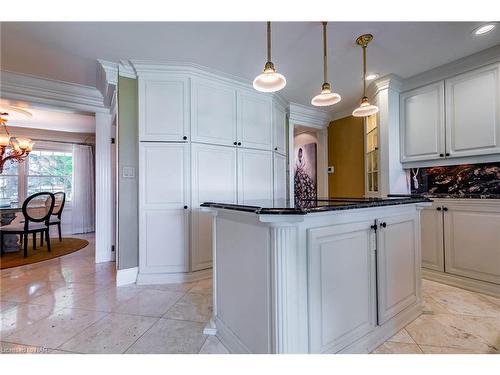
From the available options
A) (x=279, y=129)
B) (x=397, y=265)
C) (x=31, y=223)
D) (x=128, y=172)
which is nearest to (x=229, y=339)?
(x=397, y=265)

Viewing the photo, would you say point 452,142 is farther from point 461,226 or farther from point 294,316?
point 294,316

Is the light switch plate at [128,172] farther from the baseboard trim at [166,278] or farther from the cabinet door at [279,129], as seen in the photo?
the cabinet door at [279,129]

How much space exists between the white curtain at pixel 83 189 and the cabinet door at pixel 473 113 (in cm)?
721

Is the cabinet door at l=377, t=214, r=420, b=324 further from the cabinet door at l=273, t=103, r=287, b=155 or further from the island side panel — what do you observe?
the cabinet door at l=273, t=103, r=287, b=155

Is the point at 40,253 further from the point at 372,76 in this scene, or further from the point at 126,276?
the point at 372,76

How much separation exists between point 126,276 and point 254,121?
96.3 inches

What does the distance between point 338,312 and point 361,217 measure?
56cm

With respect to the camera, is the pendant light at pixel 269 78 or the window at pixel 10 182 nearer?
the pendant light at pixel 269 78

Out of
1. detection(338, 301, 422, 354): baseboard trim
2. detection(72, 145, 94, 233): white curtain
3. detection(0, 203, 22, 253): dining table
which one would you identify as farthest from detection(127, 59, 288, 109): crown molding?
detection(72, 145, 94, 233): white curtain

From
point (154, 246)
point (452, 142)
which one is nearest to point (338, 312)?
point (154, 246)

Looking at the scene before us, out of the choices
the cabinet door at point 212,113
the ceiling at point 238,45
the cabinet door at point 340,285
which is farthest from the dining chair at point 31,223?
the cabinet door at point 340,285

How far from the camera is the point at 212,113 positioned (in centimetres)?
285

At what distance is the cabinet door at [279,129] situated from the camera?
3479mm

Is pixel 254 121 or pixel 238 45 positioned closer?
pixel 238 45
